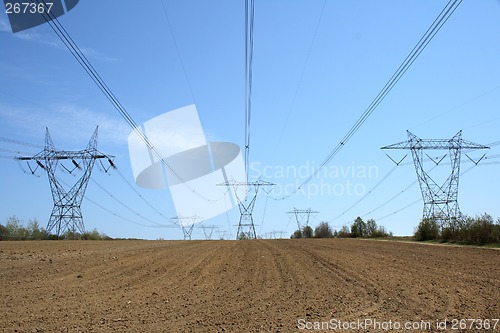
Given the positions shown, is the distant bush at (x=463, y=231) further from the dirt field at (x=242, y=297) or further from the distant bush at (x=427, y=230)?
the dirt field at (x=242, y=297)

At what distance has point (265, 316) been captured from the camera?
6707 millimetres

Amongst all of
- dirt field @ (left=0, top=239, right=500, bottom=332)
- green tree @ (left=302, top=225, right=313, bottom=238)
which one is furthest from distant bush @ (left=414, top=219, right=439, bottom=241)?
green tree @ (left=302, top=225, right=313, bottom=238)

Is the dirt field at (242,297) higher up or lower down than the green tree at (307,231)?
lower down

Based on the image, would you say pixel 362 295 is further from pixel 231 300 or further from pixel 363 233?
pixel 363 233

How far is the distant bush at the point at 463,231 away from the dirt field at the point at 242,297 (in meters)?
14.4

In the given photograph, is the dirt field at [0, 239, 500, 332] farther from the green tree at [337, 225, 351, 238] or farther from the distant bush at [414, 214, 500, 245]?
the green tree at [337, 225, 351, 238]

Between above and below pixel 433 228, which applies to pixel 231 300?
below

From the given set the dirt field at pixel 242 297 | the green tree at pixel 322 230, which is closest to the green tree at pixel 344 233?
the green tree at pixel 322 230

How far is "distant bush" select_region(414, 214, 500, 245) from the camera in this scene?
2620cm

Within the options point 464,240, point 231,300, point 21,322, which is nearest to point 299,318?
point 231,300

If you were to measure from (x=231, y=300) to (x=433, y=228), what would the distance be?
31.1 metres

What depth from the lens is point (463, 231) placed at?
94.8 feet

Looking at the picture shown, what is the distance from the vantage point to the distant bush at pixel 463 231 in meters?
26.2

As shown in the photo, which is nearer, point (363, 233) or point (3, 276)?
point (3, 276)
